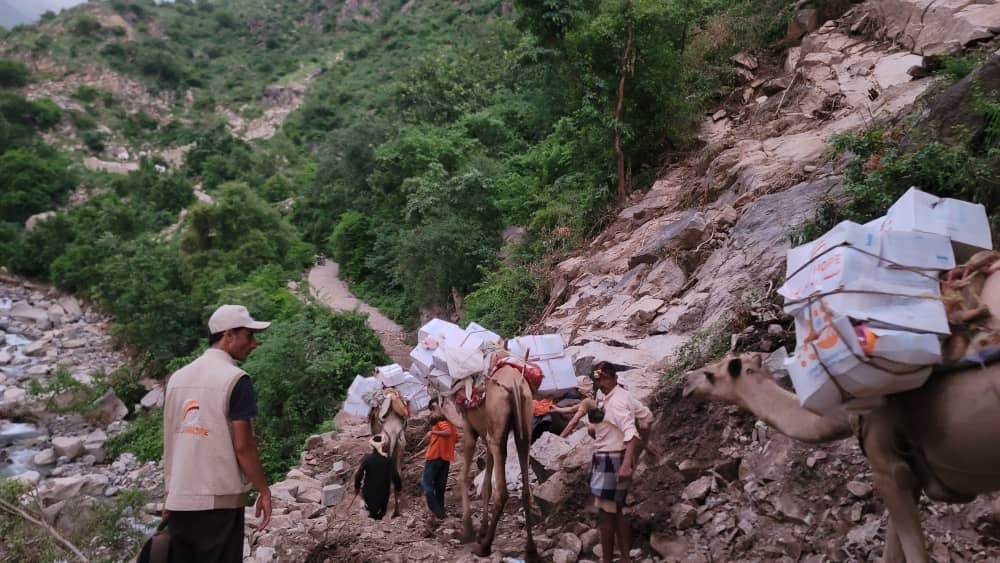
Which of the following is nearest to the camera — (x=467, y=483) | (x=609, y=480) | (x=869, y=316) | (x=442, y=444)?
(x=869, y=316)

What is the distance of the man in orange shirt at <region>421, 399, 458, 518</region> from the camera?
621 centimetres

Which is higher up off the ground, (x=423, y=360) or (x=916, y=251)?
(x=916, y=251)

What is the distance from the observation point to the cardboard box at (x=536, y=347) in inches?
253

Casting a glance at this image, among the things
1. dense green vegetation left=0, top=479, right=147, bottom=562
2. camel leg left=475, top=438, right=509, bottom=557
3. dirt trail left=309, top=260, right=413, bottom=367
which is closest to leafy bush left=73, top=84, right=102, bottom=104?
dirt trail left=309, top=260, right=413, bottom=367

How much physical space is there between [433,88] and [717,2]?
13.6 metres

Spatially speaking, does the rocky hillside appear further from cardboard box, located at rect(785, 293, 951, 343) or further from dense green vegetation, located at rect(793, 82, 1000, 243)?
cardboard box, located at rect(785, 293, 951, 343)

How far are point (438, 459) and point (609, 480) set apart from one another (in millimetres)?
2419

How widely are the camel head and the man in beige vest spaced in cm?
246

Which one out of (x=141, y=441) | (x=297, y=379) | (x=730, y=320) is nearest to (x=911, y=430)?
(x=730, y=320)

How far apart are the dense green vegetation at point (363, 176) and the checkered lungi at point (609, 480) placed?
7597 mm

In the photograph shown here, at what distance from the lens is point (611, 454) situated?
14.1 feet

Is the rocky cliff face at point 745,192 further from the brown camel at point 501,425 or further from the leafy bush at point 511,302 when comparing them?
the brown camel at point 501,425

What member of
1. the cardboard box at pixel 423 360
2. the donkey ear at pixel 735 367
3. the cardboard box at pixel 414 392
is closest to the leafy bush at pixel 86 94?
the cardboard box at pixel 414 392

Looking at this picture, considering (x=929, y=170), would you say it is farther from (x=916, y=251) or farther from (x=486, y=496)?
(x=486, y=496)
